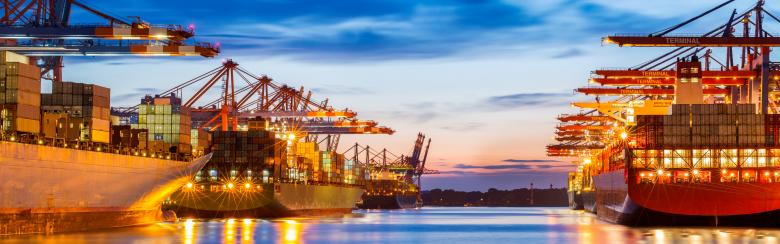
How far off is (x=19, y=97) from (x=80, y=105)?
5.78 m

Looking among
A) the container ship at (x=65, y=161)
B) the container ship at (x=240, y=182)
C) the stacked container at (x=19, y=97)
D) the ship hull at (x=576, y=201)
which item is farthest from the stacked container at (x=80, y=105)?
the ship hull at (x=576, y=201)

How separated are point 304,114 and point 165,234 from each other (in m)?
43.6

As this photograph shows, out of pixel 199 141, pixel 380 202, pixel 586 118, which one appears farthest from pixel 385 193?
pixel 199 141

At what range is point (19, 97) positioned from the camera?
1531 inches

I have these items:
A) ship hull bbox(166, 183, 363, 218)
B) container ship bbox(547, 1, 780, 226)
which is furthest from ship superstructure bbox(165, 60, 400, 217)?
container ship bbox(547, 1, 780, 226)

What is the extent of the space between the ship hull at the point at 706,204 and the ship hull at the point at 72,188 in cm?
2406

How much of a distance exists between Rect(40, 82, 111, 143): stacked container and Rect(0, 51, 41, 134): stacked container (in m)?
3.50

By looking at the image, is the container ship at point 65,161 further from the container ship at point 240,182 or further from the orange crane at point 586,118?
the orange crane at point 586,118

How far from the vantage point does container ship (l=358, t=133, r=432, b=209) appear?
506ft

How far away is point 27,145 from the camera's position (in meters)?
38.3

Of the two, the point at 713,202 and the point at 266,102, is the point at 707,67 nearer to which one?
the point at 713,202

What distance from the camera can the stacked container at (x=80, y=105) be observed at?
1743 inches

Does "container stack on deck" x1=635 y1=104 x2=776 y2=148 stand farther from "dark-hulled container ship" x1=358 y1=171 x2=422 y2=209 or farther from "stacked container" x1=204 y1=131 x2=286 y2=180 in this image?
"dark-hulled container ship" x1=358 y1=171 x2=422 y2=209

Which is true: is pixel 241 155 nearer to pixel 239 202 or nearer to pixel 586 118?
pixel 239 202
